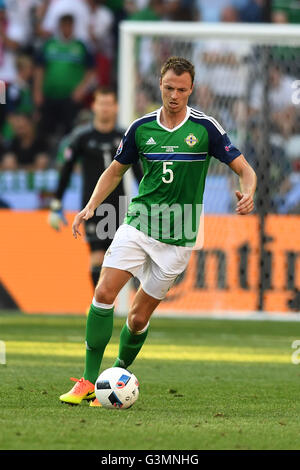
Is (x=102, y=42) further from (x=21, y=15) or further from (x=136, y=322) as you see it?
(x=136, y=322)

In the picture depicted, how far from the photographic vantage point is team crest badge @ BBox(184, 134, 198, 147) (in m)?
6.98

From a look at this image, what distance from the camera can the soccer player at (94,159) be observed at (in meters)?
11.9

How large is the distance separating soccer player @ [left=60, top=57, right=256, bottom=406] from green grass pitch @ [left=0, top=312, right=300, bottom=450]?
59cm

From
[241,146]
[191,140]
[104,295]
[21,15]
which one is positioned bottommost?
[241,146]

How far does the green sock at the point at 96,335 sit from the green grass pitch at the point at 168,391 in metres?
0.27

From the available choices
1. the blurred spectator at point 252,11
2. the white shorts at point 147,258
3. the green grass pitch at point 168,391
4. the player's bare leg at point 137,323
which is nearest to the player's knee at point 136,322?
the player's bare leg at point 137,323

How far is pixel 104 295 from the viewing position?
682 centimetres

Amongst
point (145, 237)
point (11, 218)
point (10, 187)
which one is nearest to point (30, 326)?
point (11, 218)

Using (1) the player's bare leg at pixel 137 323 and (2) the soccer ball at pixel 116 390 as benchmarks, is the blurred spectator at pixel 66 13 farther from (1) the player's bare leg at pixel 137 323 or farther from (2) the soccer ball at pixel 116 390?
(2) the soccer ball at pixel 116 390

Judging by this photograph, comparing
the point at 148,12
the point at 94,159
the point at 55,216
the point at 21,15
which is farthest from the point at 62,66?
the point at 55,216

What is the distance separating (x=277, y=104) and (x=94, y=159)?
4677 millimetres

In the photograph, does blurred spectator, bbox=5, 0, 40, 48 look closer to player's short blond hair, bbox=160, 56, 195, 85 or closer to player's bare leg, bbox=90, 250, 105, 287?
player's bare leg, bbox=90, 250, 105, 287

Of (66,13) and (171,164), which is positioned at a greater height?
(171,164)

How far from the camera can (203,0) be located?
62.2 ft
